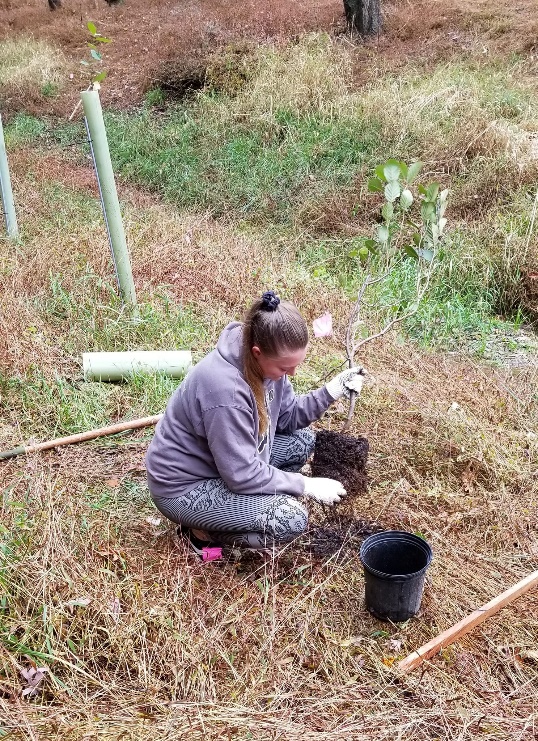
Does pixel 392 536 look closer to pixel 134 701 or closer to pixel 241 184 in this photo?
pixel 134 701

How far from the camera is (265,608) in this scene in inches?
96.9

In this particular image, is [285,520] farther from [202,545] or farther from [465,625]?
[465,625]

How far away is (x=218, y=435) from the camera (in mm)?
2482

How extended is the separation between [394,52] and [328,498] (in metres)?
8.75

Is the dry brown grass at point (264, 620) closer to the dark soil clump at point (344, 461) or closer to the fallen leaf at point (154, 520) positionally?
the fallen leaf at point (154, 520)

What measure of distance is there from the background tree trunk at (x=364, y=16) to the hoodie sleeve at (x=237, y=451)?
9.66 m

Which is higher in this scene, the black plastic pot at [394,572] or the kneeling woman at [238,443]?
the kneeling woman at [238,443]

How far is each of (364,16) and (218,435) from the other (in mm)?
9821

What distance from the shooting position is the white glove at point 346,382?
2.94m

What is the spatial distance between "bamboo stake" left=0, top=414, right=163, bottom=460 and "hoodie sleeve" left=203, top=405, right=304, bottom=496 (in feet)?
3.62

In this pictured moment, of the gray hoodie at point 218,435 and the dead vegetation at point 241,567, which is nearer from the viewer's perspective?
the dead vegetation at point 241,567

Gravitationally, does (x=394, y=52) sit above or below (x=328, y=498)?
above

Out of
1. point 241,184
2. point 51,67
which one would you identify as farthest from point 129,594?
point 51,67

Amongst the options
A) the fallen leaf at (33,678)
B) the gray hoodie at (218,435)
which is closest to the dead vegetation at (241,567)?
the fallen leaf at (33,678)
